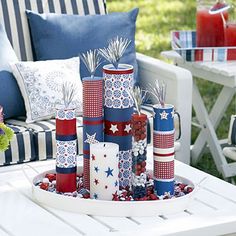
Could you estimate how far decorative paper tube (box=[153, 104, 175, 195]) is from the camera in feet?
9.22

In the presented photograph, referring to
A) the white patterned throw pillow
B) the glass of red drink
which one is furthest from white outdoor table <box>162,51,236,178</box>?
Result: the white patterned throw pillow

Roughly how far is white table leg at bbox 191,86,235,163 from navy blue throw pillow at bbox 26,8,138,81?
60 centimetres

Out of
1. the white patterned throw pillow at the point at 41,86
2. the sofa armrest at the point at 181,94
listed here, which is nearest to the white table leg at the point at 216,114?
the sofa armrest at the point at 181,94

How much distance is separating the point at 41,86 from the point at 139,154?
122 centimetres

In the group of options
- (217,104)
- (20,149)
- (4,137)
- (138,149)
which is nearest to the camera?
(4,137)

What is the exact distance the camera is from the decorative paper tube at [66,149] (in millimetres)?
2824

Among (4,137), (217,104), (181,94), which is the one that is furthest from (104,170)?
(217,104)

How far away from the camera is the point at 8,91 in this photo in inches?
154

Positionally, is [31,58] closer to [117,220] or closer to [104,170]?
[104,170]

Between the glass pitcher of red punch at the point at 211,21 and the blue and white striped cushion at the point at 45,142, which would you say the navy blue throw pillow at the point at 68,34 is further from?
the blue and white striped cushion at the point at 45,142

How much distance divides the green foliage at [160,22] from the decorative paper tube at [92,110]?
3081 millimetres

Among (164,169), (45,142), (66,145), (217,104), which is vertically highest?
(66,145)

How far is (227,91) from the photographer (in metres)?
4.47

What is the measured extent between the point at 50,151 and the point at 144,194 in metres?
0.99
